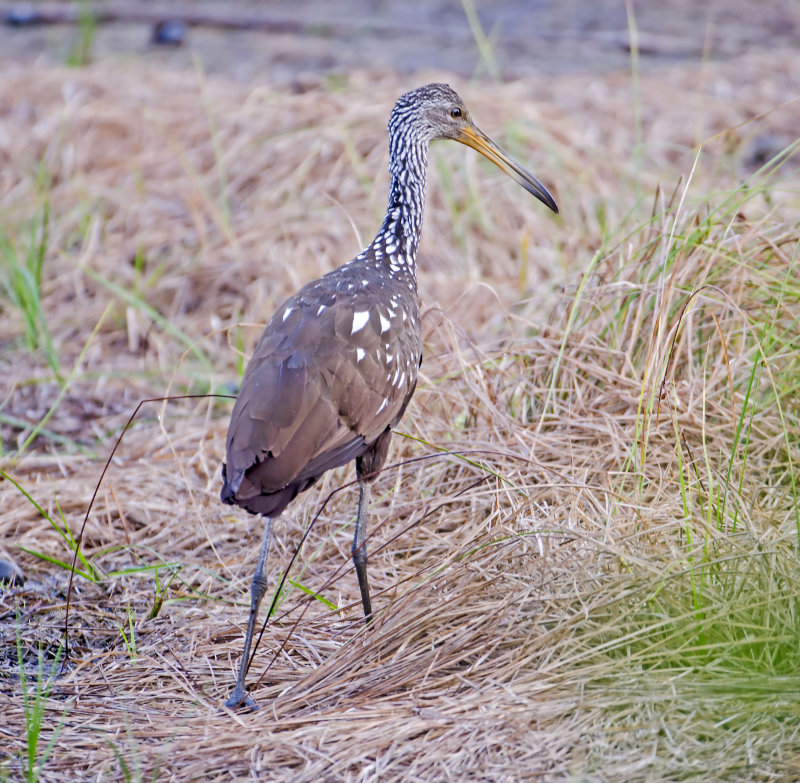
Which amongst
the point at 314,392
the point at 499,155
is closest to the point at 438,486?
the point at 314,392

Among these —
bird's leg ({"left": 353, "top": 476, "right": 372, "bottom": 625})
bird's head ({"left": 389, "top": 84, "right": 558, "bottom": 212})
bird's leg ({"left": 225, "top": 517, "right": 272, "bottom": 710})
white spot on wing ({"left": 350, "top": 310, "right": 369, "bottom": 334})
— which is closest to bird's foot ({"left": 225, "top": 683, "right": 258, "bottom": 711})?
bird's leg ({"left": 225, "top": 517, "right": 272, "bottom": 710})

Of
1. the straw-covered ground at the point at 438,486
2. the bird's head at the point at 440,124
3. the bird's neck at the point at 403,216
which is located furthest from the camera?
the bird's head at the point at 440,124

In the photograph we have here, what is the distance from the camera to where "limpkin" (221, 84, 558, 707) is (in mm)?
3162

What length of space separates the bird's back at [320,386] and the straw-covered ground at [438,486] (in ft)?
0.66

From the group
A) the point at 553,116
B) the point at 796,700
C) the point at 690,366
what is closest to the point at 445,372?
the point at 690,366

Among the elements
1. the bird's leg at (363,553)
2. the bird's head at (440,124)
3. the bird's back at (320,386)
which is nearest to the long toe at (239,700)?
the bird's leg at (363,553)

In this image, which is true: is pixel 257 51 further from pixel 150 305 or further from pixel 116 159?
pixel 150 305

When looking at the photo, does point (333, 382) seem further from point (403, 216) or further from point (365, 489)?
point (403, 216)

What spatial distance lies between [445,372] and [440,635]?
1.69m

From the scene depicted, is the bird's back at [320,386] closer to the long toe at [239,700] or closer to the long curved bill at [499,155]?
the long toe at [239,700]

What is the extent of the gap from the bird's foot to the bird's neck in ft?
5.34

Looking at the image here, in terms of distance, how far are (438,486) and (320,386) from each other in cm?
95

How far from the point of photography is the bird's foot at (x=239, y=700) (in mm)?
3205

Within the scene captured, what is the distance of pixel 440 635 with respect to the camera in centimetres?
322
